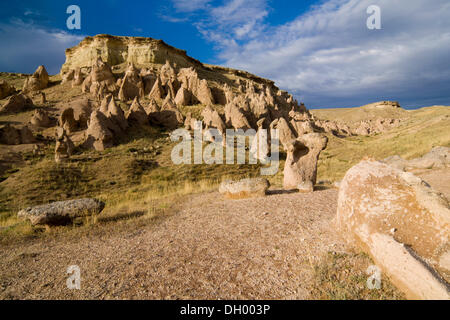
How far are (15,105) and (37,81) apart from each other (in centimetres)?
1133

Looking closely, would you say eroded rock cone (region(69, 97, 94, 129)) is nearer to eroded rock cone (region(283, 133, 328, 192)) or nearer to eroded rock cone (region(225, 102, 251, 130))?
eroded rock cone (region(225, 102, 251, 130))

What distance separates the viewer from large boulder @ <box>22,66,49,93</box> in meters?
33.8

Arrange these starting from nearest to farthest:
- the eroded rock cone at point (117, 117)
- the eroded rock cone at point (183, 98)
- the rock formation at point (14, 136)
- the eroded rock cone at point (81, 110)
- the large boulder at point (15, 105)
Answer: the rock formation at point (14, 136) < the eroded rock cone at point (117, 117) < the eroded rock cone at point (81, 110) < the large boulder at point (15, 105) < the eroded rock cone at point (183, 98)

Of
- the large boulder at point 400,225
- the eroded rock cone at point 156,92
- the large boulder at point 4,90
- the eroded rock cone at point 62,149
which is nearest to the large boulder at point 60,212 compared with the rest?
the large boulder at point 400,225

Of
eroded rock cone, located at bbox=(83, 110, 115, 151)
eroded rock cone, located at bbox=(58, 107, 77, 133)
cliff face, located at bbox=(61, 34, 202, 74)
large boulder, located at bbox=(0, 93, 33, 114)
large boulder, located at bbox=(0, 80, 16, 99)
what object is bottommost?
eroded rock cone, located at bbox=(83, 110, 115, 151)

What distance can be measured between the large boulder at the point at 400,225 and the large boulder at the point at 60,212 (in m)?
6.58

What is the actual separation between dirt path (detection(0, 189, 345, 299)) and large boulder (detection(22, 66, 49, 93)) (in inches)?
1575

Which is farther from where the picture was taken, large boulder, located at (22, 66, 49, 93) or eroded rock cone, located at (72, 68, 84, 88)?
eroded rock cone, located at (72, 68, 84, 88)

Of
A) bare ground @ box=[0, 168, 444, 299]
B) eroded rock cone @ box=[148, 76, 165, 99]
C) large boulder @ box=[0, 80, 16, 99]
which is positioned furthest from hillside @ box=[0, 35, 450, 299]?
large boulder @ box=[0, 80, 16, 99]

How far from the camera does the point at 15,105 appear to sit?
25.8 meters

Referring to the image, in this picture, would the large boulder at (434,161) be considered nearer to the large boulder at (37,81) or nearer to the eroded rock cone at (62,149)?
the eroded rock cone at (62,149)

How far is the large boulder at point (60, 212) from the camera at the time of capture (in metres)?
5.92

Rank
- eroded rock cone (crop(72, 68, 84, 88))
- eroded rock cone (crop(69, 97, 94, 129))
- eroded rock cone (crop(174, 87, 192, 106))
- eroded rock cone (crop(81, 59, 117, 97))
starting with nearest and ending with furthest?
eroded rock cone (crop(69, 97, 94, 129)) → eroded rock cone (crop(174, 87, 192, 106)) → eroded rock cone (crop(81, 59, 117, 97)) → eroded rock cone (crop(72, 68, 84, 88))

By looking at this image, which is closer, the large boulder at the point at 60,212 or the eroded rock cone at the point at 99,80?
the large boulder at the point at 60,212
